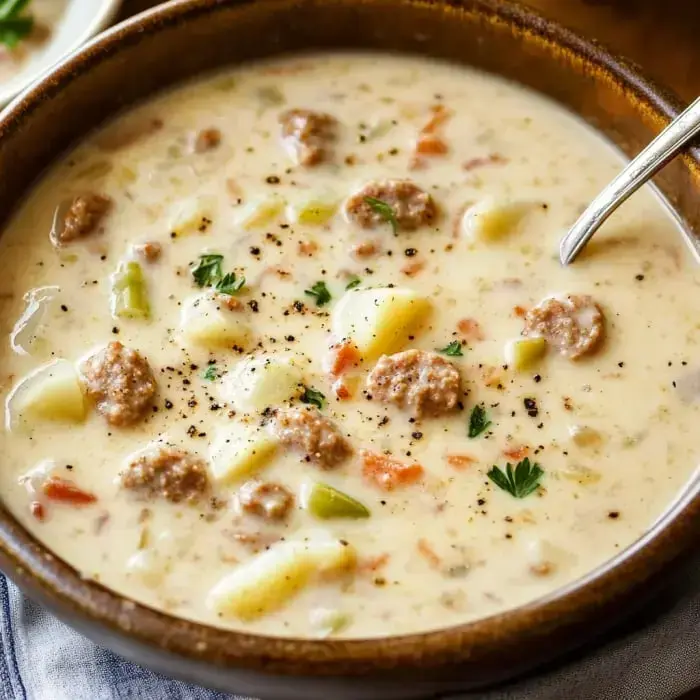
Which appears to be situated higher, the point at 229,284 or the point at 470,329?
the point at 229,284

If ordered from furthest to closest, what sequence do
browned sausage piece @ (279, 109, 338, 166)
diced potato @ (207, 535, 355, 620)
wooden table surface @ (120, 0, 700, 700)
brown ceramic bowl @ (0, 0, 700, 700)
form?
wooden table surface @ (120, 0, 700, 700)
browned sausage piece @ (279, 109, 338, 166)
diced potato @ (207, 535, 355, 620)
brown ceramic bowl @ (0, 0, 700, 700)

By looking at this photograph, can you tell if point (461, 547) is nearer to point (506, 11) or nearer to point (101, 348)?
point (101, 348)

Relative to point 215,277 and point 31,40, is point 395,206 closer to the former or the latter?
point 215,277

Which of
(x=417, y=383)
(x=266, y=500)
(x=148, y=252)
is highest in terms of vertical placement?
(x=148, y=252)

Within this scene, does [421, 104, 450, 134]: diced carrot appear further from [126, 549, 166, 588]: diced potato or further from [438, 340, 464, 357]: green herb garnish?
[126, 549, 166, 588]: diced potato

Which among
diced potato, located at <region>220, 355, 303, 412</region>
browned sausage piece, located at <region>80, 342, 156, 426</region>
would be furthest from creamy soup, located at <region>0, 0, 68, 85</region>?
diced potato, located at <region>220, 355, 303, 412</region>

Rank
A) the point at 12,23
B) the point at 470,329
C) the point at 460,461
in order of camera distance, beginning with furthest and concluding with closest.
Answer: the point at 12,23
the point at 470,329
the point at 460,461

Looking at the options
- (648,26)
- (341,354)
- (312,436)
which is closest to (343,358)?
(341,354)
